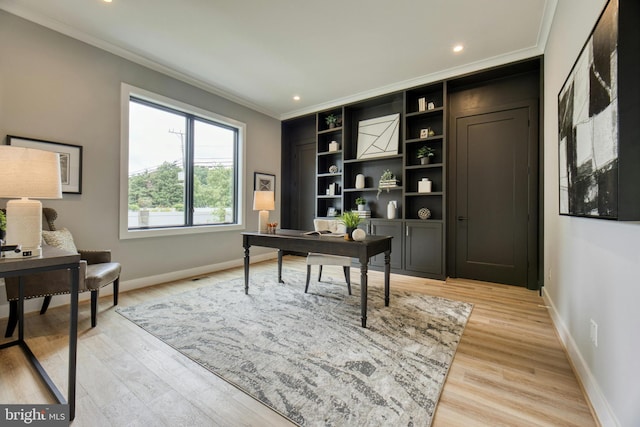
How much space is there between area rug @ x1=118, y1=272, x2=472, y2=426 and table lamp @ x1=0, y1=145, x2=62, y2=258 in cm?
115

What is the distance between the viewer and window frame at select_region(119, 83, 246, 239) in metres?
3.29

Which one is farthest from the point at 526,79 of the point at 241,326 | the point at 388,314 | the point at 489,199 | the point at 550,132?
the point at 241,326

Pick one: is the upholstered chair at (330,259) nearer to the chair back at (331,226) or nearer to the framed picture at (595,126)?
the chair back at (331,226)

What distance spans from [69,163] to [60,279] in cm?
134

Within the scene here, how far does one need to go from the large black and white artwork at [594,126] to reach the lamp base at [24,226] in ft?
8.97

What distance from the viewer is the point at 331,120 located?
5043 millimetres

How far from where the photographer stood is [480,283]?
3.72 metres

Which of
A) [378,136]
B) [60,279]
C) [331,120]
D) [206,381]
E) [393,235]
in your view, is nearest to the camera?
[206,381]

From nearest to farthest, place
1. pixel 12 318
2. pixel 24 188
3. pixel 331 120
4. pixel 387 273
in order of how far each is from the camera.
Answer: pixel 24 188 → pixel 12 318 → pixel 387 273 → pixel 331 120

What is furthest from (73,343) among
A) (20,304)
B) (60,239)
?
(60,239)

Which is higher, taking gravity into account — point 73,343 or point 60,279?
point 60,279

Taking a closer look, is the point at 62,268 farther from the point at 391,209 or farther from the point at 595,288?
the point at 391,209

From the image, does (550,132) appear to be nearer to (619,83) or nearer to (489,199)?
(489,199)

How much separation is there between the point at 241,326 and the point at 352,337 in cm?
97
